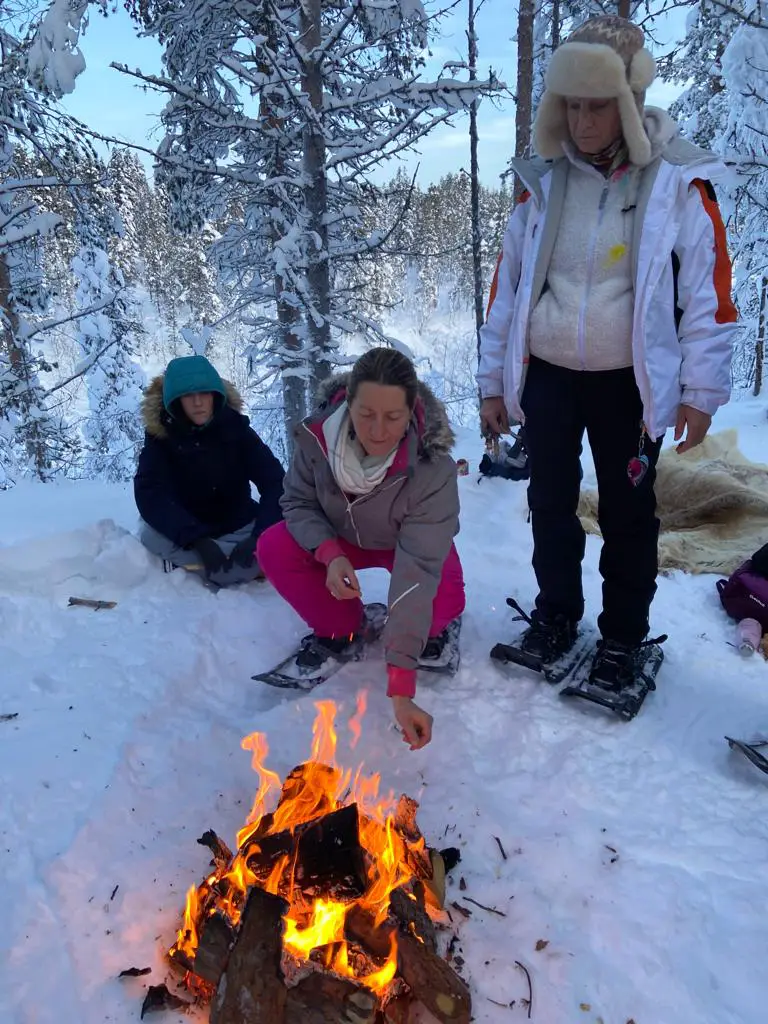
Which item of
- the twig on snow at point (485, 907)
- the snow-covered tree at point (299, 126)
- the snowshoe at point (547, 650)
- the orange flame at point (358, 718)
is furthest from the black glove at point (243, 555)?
the snow-covered tree at point (299, 126)

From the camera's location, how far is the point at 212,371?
12.2 feet

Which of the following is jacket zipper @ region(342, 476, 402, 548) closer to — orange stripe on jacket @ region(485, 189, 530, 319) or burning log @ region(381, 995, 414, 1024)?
orange stripe on jacket @ region(485, 189, 530, 319)

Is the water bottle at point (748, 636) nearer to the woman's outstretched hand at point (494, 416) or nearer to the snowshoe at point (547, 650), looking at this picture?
the snowshoe at point (547, 650)

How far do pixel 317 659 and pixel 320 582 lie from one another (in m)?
0.38

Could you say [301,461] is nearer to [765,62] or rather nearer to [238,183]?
[238,183]

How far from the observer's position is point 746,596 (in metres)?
3.48

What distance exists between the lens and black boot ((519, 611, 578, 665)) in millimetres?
2895

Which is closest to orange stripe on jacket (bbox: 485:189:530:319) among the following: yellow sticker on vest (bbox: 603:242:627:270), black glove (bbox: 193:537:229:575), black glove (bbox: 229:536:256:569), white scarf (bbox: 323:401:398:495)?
yellow sticker on vest (bbox: 603:242:627:270)

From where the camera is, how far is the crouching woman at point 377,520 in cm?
226

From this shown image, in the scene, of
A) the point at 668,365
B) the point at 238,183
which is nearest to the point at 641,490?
the point at 668,365

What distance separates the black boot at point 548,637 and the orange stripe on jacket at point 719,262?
57.9 inches

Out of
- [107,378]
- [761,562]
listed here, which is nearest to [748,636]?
[761,562]

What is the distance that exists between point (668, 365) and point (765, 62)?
11.6 m

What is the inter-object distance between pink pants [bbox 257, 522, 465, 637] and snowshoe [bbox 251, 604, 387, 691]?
0.23 ft
